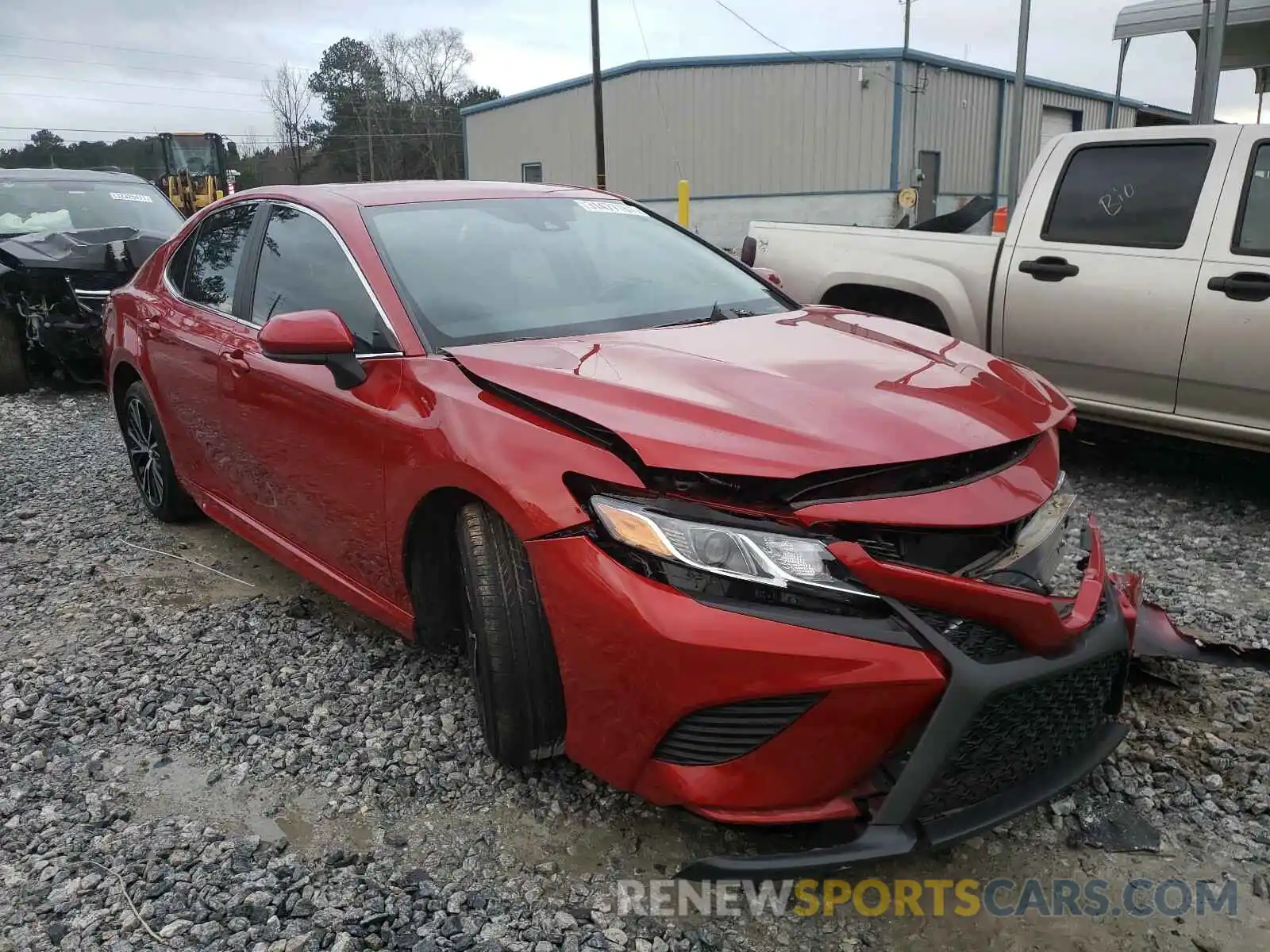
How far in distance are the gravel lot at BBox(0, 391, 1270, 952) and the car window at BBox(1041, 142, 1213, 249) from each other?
167 centimetres

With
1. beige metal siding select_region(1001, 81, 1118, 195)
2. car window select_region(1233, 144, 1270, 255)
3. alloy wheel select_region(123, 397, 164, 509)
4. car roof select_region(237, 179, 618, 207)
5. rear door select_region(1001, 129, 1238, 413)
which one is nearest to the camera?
car roof select_region(237, 179, 618, 207)

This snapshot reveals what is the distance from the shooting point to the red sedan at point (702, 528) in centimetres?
197

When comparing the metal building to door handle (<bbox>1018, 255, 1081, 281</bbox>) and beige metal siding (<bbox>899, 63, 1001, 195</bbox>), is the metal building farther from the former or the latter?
door handle (<bbox>1018, 255, 1081, 281</bbox>)

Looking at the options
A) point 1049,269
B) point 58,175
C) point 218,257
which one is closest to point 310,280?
point 218,257

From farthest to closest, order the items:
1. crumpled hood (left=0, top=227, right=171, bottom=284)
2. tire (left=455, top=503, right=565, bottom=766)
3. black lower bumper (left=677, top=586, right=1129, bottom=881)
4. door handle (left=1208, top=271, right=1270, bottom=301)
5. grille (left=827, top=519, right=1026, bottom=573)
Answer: crumpled hood (left=0, top=227, right=171, bottom=284) → door handle (left=1208, top=271, right=1270, bottom=301) → tire (left=455, top=503, right=565, bottom=766) → grille (left=827, top=519, right=1026, bottom=573) → black lower bumper (left=677, top=586, right=1129, bottom=881)

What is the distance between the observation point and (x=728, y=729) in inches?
79.9

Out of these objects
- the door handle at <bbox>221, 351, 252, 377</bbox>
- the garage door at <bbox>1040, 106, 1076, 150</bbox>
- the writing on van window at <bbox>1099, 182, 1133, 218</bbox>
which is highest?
the garage door at <bbox>1040, 106, 1076, 150</bbox>

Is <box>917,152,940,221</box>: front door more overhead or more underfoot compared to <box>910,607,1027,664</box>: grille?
more overhead

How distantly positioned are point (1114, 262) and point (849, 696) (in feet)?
12.2

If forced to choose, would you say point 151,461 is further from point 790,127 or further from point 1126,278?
point 790,127

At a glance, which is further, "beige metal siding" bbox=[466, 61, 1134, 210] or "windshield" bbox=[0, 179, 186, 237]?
"beige metal siding" bbox=[466, 61, 1134, 210]

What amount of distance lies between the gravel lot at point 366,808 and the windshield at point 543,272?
120 cm

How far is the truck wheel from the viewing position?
26.9 ft

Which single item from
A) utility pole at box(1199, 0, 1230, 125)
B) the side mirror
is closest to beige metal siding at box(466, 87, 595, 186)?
utility pole at box(1199, 0, 1230, 125)
